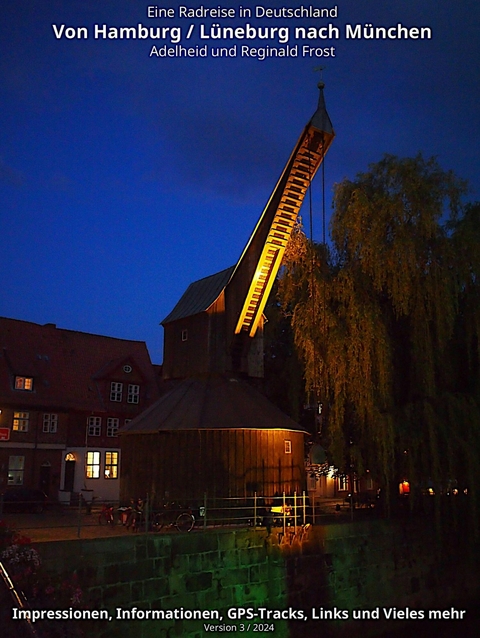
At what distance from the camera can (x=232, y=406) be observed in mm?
20500

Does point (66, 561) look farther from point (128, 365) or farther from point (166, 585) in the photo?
point (128, 365)

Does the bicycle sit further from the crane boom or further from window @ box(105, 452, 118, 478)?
window @ box(105, 452, 118, 478)

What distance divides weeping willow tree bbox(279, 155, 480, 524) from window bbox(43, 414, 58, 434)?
52.4ft

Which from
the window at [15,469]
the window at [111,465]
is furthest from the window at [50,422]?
the window at [111,465]

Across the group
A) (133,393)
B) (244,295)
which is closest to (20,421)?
(133,393)

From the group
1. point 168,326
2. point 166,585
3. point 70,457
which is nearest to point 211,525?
point 166,585

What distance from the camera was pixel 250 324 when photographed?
21797mm

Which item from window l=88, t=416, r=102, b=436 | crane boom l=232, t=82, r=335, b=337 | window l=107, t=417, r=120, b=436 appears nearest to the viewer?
crane boom l=232, t=82, r=335, b=337

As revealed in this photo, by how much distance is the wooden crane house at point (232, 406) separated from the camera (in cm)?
1938

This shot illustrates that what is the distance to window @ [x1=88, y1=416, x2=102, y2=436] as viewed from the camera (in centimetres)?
3216

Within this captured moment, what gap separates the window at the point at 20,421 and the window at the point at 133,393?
638cm

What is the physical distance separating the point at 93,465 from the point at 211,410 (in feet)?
46.4

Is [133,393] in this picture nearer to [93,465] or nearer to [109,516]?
[93,465]

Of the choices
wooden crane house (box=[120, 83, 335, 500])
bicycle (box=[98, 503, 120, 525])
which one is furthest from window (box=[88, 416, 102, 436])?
bicycle (box=[98, 503, 120, 525])
